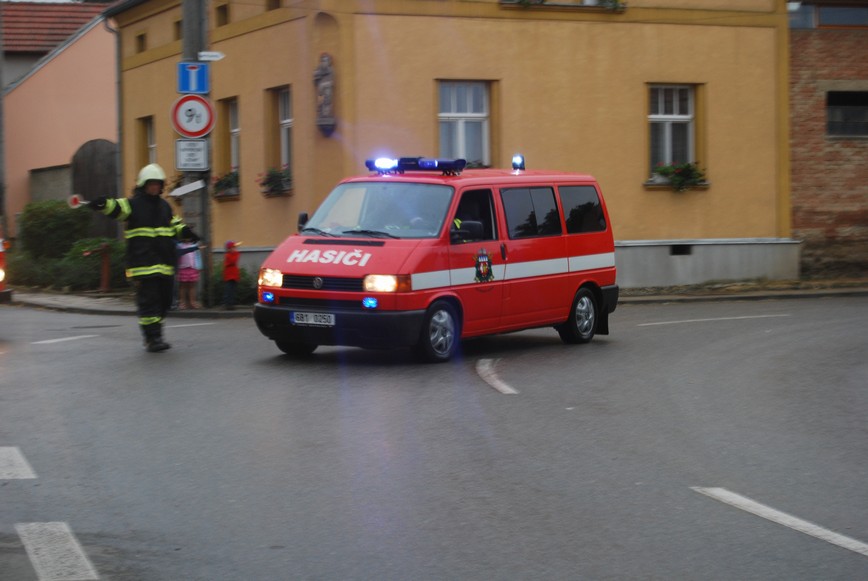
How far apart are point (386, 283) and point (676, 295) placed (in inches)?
466

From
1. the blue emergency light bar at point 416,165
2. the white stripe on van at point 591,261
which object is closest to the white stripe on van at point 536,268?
the white stripe on van at point 591,261

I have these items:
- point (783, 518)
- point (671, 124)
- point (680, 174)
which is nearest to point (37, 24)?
point (671, 124)

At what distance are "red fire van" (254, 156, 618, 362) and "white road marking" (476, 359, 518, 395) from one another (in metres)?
0.32

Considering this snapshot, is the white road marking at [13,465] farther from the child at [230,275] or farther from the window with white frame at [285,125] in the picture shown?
the window with white frame at [285,125]

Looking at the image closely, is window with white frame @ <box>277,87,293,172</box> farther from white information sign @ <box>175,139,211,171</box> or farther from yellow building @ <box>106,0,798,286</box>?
white information sign @ <box>175,139,211,171</box>

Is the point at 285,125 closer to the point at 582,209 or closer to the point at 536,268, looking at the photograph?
the point at 582,209

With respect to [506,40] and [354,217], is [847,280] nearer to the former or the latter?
[506,40]

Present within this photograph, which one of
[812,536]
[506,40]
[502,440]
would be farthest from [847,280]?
[812,536]

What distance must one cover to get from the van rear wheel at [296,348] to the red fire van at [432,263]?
0.05 ft

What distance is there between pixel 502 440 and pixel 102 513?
2.90 metres

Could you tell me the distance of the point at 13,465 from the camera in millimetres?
7578

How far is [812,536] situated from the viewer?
20.2 feet

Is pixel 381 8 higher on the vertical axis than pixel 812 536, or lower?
higher

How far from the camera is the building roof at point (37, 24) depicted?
44.1 meters
